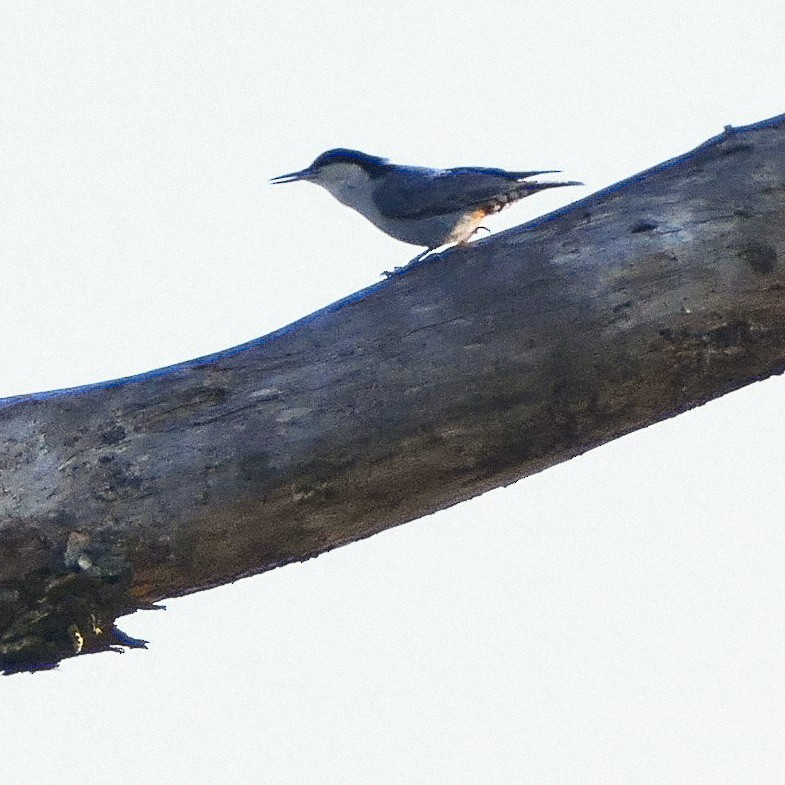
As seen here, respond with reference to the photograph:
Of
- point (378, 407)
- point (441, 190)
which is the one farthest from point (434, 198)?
point (378, 407)

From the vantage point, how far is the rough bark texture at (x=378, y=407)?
4.61m

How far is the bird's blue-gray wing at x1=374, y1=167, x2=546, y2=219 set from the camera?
7266 mm

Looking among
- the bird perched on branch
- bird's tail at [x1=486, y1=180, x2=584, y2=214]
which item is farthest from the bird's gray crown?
bird's tail at [x1=486, y1=180, x2=584, y2=214]

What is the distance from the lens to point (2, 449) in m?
4.75

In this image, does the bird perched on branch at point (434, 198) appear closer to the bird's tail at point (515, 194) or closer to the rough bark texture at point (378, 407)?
the bird's tail at point (515, 194)

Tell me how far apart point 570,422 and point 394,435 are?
68 cm

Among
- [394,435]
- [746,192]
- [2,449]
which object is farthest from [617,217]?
[2,449]

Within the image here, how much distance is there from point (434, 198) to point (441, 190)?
0.07m

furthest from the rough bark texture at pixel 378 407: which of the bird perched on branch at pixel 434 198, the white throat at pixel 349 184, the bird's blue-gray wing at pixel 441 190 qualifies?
the white throat at pixel 349 184

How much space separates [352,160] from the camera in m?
8.63

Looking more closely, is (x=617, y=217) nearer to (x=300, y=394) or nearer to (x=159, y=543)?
(x=300, y=394)

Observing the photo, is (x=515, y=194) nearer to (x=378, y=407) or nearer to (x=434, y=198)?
(x=434, y=198)

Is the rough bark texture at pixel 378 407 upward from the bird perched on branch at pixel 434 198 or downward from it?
downward

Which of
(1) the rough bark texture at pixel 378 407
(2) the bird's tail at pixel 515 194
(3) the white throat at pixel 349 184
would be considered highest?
(3) the white throat at pixel 349 184
